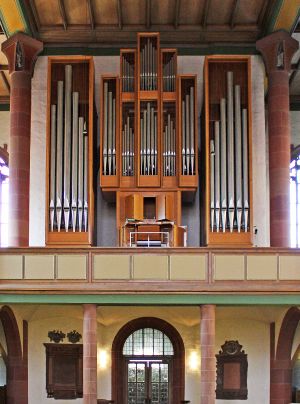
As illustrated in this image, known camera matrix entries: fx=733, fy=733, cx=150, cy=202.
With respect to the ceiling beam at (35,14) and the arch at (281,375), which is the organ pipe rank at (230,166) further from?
the ceiling beam at (35,14)

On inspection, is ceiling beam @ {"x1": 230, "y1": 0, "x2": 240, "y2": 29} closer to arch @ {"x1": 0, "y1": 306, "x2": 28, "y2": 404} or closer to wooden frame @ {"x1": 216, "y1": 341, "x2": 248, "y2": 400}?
wooden frame @ {"x1": 216, "y1": 341, "x2": 248, "y2": 400}

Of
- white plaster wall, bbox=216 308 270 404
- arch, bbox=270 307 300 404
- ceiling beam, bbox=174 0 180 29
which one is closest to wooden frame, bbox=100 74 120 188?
ceiling beam, bbox=174 0 180 29

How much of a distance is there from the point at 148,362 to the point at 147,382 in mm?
617

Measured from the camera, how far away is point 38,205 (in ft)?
76.4

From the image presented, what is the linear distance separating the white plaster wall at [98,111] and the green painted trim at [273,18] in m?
1.12

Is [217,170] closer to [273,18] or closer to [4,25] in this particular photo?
[273,18]

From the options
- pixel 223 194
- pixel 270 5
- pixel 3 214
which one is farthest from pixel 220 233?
pixel 3 214

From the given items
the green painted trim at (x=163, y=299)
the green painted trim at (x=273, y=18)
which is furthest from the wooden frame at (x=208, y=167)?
the green painted trim at (x=163, y=299)

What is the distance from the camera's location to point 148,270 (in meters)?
18.9

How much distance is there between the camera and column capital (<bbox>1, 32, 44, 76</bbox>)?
22.9 m

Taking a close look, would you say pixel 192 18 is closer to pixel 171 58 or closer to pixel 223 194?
pixel 171 58

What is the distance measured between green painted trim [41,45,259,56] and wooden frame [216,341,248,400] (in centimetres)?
950

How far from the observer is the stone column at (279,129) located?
22.3 m

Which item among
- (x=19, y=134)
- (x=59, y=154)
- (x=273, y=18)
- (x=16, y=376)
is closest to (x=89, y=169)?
(x=59, y=154)
